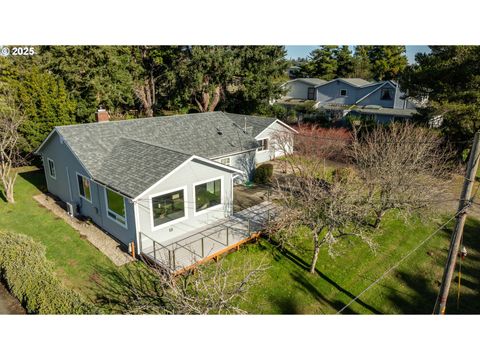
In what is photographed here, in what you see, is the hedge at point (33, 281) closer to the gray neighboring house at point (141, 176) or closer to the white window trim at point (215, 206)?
the gray neighboring house at point (141, 176)

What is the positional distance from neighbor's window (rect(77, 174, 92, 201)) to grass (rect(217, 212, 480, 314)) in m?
7.69

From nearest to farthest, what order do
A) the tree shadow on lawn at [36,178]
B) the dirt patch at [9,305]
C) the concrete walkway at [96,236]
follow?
the dirt patch at [9,305] < the concrete walkway at [96,236] < the tree shadow on lawn at [36,178]

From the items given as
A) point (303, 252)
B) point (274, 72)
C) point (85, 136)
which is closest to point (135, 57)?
point (274, 72)

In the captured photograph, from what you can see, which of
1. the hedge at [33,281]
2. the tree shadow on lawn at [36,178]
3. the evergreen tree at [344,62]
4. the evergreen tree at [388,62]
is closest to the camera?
the hedge at [33,281]

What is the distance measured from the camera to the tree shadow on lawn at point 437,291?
35.0 feet

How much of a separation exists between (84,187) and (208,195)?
6.17 meters

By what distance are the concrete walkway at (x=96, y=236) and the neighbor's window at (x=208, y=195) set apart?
12.2 feet

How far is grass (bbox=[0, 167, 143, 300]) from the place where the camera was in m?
11.5

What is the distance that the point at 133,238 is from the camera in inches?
506

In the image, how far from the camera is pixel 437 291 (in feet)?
37.6

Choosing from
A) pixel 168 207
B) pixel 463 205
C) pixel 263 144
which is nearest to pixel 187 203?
pixel 168 207

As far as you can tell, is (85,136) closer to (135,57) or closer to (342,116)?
(135,57)

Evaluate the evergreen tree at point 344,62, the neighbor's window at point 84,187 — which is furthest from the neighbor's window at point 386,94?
the neighbor's window at point 84,187

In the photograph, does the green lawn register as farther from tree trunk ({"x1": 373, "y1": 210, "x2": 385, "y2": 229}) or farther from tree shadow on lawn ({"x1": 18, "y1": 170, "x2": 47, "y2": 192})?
tree shadow on lawn ({"x1": 18, "y1": 170, "x2": 47, "y2": 192})
